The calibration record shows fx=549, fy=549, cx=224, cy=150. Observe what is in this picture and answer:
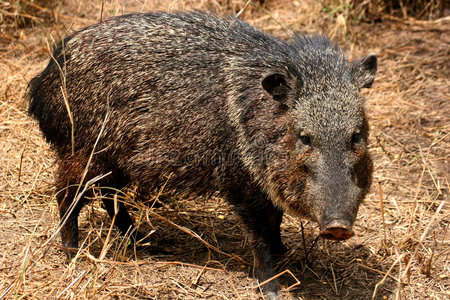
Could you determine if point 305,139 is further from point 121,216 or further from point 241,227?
point 121,216

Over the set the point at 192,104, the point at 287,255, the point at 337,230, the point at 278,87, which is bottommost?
the point at 287,255

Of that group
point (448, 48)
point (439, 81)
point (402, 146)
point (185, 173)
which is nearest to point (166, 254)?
point (185, 173)

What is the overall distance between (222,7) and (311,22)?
4.07ft

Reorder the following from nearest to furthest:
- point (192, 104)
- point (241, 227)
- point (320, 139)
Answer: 1. point (320, 139)
2. point (192, 104)
3. point (241, 227)

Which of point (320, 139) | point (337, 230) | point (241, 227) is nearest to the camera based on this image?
point (337, 230)

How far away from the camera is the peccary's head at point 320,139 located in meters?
3.29

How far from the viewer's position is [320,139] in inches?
135

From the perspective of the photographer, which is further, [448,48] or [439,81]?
[448,48]

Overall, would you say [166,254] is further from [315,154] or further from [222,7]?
[222,7]

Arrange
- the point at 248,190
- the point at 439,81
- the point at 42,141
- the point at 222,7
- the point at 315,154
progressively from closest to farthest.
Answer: the point at 315,154 → the point at 248,190 → the point at 42,141 → the point at 439,81 → the point at 222,7

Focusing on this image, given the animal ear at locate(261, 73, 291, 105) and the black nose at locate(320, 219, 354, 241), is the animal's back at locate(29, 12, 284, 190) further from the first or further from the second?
the black nose at locate(320, 219, 354, 241)

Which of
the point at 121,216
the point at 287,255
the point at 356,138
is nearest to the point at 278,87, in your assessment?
the point at 356,138

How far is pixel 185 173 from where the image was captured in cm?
407

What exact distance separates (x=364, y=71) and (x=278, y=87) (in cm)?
68
